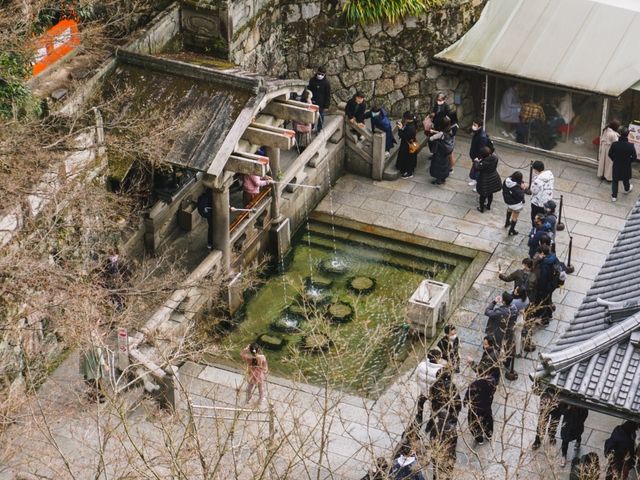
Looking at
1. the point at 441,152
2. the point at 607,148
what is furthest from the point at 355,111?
the point at 607,148

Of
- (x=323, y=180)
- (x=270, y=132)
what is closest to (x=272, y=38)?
(x=323, y=180)

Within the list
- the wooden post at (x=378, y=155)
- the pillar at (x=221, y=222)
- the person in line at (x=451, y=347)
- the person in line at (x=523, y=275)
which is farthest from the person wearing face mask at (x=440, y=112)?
the person in line at (x=451, y=347)

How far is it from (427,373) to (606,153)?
35.8 ft

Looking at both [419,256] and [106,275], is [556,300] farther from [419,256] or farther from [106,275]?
[106,275]

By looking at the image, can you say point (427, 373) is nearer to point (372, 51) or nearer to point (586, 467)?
point (586, 467)

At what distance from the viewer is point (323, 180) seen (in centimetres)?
3509

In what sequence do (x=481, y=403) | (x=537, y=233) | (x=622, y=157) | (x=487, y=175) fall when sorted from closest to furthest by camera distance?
(x=481, y=403)
(x=537, y=233)
(x=487, y=175)
(x=622, y=157)

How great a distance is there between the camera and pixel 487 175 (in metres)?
33.8

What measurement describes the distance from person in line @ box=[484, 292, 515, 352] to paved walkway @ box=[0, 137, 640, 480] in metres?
1.05

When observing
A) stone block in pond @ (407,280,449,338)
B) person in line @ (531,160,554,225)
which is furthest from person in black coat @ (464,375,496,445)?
person in line @ (531,160,554,225)

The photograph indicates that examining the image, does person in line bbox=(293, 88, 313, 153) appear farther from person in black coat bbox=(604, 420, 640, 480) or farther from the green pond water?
person in black coat bbox=(604, 420, 640, 480)

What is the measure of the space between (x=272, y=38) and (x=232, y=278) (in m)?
7.31

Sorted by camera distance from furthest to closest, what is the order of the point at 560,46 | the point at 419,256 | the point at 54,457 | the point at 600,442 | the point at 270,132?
the point at 560,46
the point at 419,256
the point at 270,132
the point at 600,442
the point at 54,457

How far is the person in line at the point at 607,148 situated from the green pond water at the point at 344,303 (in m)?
4.64
